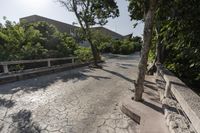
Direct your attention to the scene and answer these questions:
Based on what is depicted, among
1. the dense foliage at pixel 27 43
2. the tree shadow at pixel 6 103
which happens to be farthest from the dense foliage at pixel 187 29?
the dense foliage at pixel 27 43

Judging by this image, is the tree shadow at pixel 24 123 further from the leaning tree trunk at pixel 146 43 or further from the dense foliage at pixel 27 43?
the dense foliage at pixel 27 43

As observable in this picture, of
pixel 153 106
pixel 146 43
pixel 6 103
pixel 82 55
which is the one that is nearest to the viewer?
pixel 153 106

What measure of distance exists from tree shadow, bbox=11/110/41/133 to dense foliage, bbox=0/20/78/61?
17.8 ft

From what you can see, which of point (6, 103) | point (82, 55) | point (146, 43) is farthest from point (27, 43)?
point (146, 43)

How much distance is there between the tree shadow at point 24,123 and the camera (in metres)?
3.35

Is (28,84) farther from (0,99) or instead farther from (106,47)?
(106,47)

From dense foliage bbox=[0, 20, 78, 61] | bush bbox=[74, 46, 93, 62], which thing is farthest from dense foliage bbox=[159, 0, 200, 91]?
bush bbox=[74, 46, 93, 62]

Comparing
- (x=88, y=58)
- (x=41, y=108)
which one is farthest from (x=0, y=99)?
(x=88, y=58)

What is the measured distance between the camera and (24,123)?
361 cm

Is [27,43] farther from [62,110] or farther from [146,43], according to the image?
[146,43]

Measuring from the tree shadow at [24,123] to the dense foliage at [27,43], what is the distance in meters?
5.42

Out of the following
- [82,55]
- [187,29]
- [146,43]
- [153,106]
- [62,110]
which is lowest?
[62,110]

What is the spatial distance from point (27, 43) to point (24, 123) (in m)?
7.21

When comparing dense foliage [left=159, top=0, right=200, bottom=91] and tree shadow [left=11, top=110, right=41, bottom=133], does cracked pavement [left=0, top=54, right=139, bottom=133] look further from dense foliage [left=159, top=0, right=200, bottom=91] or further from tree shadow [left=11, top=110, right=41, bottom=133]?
dense foliage [left=159, top=0, right=200, bottom=91]
